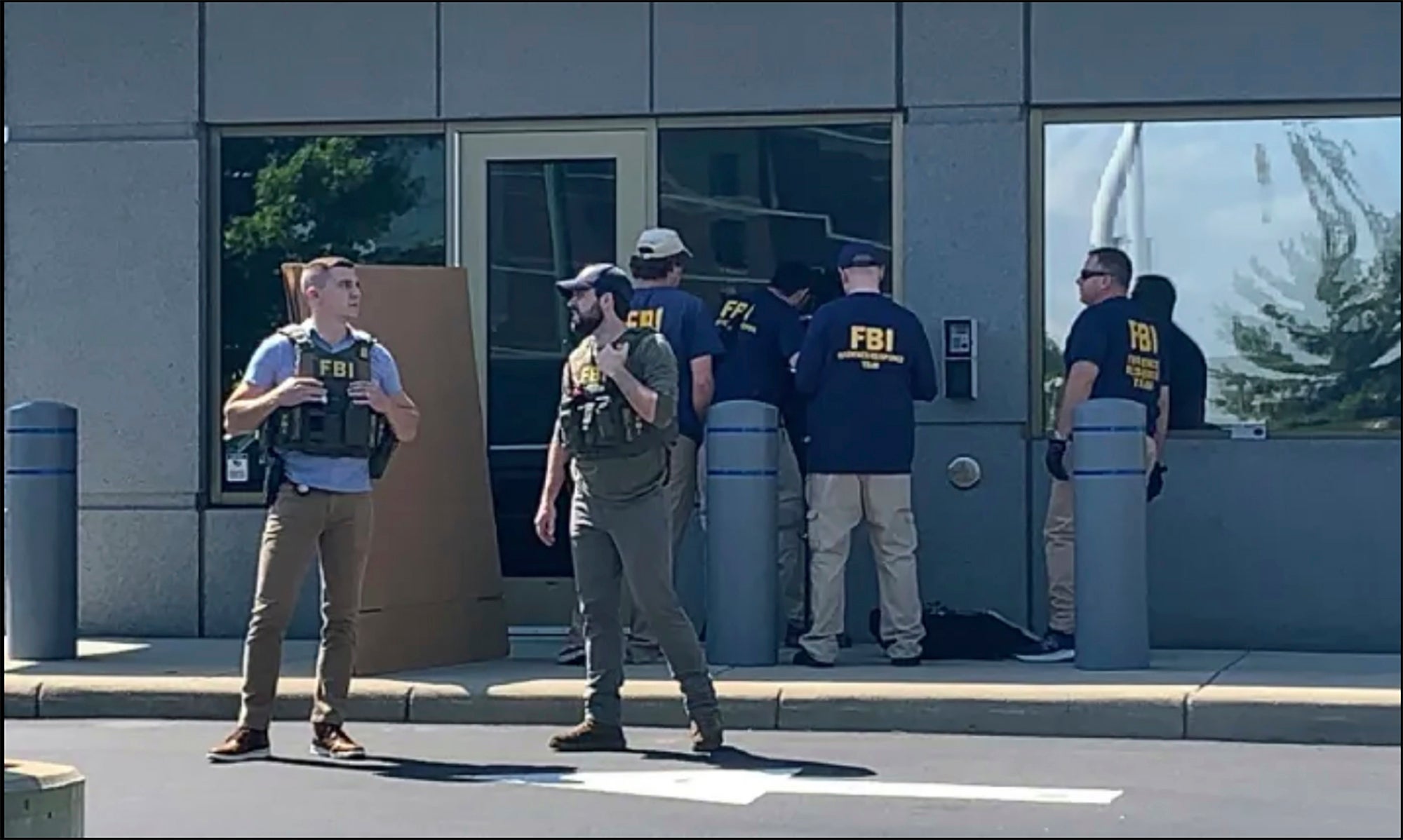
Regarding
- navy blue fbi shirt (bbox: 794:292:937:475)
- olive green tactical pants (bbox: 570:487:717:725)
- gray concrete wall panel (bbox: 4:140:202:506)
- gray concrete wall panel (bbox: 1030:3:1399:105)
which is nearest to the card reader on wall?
navy blue fbi shirt (bbox: 794:292:937:475)

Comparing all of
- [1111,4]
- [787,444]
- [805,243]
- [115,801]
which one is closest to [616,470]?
[115,801]

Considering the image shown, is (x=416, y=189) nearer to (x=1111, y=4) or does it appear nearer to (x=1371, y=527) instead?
(x=1111, y=4)

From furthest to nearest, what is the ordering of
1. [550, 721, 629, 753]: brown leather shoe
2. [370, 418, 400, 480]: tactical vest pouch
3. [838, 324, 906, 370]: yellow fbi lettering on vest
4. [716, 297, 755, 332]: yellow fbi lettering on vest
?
[716, 297, 755, 332]: yellow fbi lettering on vest
[838, 324, 906, 370]: yellow fbi lettering on vest
[550, 721, 629, 753]: brown leather shoe
[370, 418, 400, 480]: tactical vest pouch

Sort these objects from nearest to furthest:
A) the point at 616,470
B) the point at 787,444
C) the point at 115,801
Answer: the point at 115,801, the point at 616,470, the point at 787,444

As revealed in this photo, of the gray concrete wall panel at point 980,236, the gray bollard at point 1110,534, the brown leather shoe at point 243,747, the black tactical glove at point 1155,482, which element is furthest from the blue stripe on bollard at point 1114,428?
the brown leather shoe at point 243,747

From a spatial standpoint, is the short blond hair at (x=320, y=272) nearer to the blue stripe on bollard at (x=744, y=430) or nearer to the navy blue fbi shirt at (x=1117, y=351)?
the blue stripe on bollard at (x=744, y=430)

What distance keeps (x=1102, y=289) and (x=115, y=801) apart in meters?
5.20

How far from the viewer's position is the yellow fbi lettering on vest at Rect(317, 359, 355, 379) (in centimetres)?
814

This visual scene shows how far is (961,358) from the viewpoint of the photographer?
447 inches

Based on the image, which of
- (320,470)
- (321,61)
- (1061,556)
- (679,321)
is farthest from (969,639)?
(321,61)

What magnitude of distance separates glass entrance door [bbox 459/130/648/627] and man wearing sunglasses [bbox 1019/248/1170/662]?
8.47ft

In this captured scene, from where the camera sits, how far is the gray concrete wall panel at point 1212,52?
430 inches

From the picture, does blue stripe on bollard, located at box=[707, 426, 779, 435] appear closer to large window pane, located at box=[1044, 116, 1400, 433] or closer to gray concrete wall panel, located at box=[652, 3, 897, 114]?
gray concrete wall panel, located at box=[652, 3, 897, 114]

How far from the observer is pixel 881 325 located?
33.5 feet
